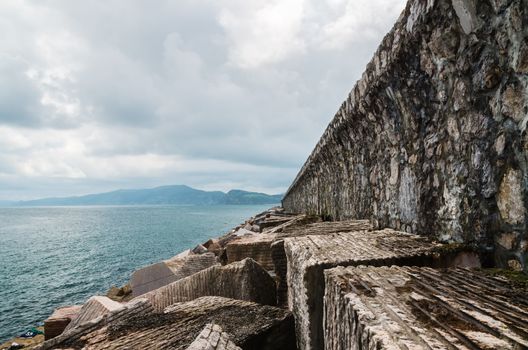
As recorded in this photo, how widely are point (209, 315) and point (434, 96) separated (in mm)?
2464

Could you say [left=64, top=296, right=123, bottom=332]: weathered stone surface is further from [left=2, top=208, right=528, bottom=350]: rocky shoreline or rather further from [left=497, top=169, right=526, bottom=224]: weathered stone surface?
[left=497, top=169, right=526, bottom=224]: weathered stone surface

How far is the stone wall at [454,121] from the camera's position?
159cm

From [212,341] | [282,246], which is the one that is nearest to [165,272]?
[282,246]

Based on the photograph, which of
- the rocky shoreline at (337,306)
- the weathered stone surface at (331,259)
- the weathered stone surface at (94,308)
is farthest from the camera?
the weathered stone surface at (94,308)

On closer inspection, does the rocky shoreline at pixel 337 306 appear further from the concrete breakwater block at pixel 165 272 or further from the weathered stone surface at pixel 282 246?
the concrete breakwater block at pixel 165 272

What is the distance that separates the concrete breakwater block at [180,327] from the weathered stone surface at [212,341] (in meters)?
0.37

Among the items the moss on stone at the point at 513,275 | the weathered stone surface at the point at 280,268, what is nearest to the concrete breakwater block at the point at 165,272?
the weathered stone surface at the point at 280,268

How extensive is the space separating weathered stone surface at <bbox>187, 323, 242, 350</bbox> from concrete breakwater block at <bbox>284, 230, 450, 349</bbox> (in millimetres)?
489

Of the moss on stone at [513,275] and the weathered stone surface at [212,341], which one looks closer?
the moss on stone at [513,275]

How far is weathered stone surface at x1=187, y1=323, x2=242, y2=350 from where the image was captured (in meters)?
2.03

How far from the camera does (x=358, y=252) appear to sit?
2.18 m

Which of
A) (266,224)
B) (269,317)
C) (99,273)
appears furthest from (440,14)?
(99,273)

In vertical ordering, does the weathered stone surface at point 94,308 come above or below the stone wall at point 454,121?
below

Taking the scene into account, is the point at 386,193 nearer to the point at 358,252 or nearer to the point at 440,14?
the point at 358,252
